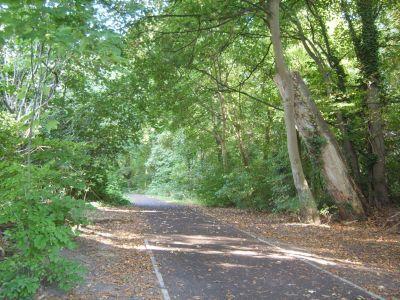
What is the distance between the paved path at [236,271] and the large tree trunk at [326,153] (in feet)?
16.7

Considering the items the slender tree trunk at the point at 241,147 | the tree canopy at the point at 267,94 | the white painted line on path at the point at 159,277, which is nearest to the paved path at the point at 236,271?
the white painted line on path at the point at 159,277

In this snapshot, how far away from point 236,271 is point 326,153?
29.1 feet

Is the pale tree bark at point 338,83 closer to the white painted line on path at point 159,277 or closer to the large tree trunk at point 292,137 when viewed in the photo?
the large tree trunk at point 292,137

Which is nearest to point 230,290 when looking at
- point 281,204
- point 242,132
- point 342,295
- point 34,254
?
point 342,295

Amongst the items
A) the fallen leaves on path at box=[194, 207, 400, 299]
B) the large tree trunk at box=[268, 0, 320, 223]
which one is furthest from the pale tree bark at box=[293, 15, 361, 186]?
the fallen leaves on path at box=[194, 207, 400, 299]

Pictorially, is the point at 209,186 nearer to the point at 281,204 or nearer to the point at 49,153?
the point at 281,204

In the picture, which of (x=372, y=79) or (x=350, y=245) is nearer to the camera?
(x=350, y=245)

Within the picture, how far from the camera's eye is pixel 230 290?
672 cm

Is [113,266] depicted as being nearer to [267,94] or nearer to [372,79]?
[372,79]

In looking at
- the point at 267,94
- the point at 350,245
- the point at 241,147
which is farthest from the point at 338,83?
the point at 350,245

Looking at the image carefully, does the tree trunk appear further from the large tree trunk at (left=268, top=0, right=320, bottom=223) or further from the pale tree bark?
the large tree trunk at (left=268, top=0, right=320, bottom=223)

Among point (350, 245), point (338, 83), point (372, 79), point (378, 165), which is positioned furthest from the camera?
point (338, 83)

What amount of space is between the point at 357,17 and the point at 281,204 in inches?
344

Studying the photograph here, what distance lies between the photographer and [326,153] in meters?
15.5
